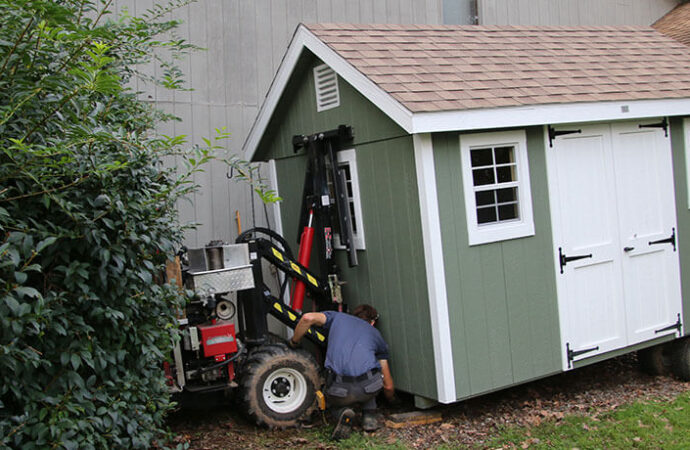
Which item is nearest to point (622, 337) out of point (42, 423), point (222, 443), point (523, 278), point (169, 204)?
point (523, 278)

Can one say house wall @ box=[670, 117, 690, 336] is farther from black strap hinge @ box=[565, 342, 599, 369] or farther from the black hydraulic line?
the black hydraulic line

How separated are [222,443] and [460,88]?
372 centimetres

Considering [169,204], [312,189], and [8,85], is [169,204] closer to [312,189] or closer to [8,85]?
[8,85]

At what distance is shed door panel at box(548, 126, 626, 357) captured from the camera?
660 centimetres

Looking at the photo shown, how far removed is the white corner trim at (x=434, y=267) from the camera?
5859mm

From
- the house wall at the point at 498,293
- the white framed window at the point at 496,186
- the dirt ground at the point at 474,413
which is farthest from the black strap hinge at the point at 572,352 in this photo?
the white framed window at the point at 496,186

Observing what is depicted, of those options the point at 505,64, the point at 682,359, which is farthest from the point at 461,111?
the point at 682,359

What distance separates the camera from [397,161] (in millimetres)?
6184

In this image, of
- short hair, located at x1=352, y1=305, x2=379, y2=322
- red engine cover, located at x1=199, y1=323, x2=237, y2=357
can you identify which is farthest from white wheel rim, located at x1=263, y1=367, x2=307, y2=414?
short hair, located at x1=352, y1=305, x2=379, y2=322

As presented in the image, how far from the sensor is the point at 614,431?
5.85 meters

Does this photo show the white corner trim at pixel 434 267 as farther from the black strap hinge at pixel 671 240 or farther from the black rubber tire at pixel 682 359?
the black rubber tire at pixel 682 359

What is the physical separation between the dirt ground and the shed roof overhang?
2.58m

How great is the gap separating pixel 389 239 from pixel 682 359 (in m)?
3.60

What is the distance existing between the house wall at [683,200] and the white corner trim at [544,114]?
31 centimetres
